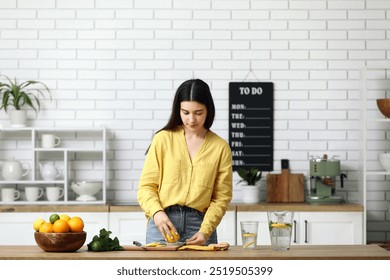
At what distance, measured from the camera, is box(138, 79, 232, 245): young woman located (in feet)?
14.8

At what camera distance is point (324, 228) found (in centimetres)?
662

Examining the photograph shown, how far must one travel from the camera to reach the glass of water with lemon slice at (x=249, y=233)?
422cm

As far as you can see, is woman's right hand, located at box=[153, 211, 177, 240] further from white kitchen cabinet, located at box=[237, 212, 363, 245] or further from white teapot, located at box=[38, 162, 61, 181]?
white teapot, located at box=[38, 162, 61, 181]

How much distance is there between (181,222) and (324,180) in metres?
2.57

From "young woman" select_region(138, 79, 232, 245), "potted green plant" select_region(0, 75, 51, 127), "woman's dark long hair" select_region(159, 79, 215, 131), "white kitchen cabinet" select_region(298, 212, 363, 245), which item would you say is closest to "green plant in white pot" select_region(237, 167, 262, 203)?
"white kitchen cabinet" select_region(298, 212, 363, 245)

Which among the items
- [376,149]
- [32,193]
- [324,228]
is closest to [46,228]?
[32,193]

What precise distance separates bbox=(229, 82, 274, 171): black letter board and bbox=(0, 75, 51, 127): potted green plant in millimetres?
1647

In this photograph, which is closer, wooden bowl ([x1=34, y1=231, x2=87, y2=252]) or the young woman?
wooden bowl ([x1=34, y1=231, x2=87, y2=252])

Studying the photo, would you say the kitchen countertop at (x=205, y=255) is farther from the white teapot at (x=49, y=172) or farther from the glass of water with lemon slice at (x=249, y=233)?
the white teapot at (x=49, y=172)

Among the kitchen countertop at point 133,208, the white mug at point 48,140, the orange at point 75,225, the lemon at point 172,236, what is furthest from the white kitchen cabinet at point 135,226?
the orange at point 75,225

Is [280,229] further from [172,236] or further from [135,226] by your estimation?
[135,226]

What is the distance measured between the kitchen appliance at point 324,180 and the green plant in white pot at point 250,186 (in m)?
0.45

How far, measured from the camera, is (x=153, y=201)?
4492mm
